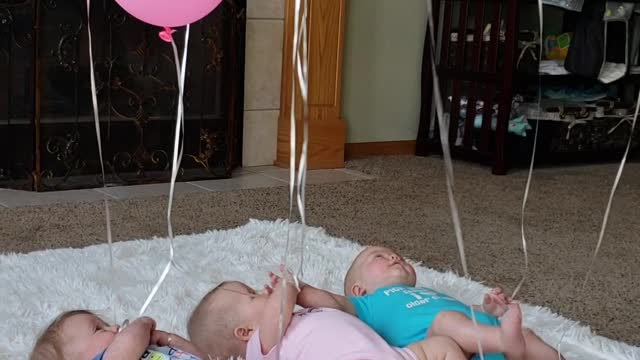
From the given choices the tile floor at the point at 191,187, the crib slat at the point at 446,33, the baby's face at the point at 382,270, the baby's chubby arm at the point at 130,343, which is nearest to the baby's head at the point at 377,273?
the baby's face at the point at 382,270

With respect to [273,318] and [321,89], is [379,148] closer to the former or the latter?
[321,89]

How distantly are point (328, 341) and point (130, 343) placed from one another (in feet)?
0.74

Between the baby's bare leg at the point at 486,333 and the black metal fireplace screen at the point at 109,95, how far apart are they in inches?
61.4

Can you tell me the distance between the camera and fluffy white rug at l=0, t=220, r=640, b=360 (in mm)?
1318

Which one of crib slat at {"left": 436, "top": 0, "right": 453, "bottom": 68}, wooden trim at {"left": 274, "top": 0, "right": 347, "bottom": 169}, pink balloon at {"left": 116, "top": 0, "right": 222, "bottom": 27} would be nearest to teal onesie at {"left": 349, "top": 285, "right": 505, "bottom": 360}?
pink balloon at {"left": 116, "top": 0, "right": 222, "bottom": 27}

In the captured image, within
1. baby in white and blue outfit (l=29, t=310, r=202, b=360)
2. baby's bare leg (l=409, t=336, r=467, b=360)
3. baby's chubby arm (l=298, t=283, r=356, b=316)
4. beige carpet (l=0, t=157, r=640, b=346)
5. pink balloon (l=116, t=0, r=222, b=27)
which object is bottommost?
beige carpet (l=0, t=157, r=640, b=346)

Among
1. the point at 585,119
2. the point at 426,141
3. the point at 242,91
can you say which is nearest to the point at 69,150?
the point at 242,91

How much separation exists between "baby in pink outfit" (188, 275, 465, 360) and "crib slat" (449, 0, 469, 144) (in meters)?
2.09

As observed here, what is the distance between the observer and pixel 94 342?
1.01 metres

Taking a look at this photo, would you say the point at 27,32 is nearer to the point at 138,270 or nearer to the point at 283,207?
the point at 283,207

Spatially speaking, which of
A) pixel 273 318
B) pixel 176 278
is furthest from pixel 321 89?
pixel 273 318

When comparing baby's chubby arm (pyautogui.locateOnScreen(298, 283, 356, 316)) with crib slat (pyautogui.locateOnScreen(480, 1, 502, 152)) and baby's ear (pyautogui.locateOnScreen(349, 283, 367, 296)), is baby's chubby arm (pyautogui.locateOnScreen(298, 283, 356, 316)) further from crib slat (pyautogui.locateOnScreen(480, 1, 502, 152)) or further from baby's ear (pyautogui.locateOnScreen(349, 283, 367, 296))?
crib slat (pyautogui.locateOnScreen(480, 1, 502, 152))

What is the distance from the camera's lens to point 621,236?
7.00ft

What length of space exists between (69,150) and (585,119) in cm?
177
